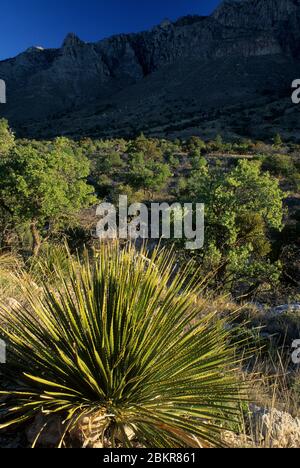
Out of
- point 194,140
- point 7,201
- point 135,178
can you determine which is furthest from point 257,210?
point 194,140

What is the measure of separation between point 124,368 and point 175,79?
103432 millimetres

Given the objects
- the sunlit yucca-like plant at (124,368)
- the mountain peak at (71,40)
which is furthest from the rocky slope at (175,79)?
the sunlit yucca-like plant at (124,368)

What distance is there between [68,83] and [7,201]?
116 meters

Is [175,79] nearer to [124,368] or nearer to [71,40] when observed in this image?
[71,40]

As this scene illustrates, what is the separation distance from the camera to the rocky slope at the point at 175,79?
66438mm

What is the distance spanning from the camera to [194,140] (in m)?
43.4

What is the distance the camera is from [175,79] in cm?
9819

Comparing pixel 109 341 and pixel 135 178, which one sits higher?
pixel 135 178

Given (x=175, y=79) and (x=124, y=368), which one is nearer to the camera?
(x=124, y=368)

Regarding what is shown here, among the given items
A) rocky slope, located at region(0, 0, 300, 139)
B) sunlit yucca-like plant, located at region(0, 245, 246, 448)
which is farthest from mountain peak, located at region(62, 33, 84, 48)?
sunlit yucca-like plant, located at region(0, 245, 246, 448)

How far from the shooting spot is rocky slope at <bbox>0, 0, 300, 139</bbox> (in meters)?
66.4

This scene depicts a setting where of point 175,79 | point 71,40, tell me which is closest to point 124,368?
point 175,79
